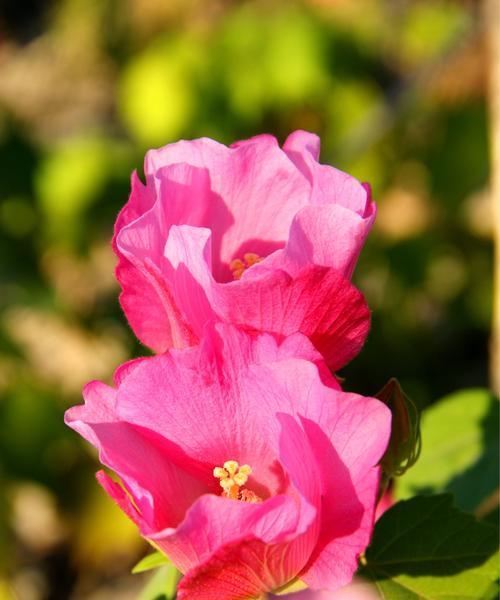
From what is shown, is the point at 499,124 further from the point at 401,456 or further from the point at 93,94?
the point at 93,94

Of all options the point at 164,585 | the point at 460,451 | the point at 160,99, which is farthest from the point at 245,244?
the point at 160,99

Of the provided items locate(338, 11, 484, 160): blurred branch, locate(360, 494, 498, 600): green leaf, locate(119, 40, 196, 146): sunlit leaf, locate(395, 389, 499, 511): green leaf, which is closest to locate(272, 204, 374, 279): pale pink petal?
locate(360, 494, 498, 600): green leaf

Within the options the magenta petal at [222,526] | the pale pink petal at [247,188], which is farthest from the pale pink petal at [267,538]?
the pale pink petal at [247,188]

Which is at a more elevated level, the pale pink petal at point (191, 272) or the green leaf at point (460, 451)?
the pale pink petal at point (191, 272)

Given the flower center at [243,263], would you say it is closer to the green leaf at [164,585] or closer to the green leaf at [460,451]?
the green leaf at [164,585]

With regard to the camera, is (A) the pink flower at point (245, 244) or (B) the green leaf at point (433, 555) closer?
(A) the pink flower at point (245, 244)

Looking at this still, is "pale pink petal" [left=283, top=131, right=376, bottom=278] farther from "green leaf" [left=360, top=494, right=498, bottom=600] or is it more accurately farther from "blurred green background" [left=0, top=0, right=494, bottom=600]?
"blurred green background" [left=0, top=0, right=494, bottom=600]

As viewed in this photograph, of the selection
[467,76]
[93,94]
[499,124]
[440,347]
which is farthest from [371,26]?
[499,124]

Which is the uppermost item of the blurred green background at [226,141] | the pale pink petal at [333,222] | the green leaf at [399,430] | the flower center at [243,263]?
the pale pink petal at [333,222]
